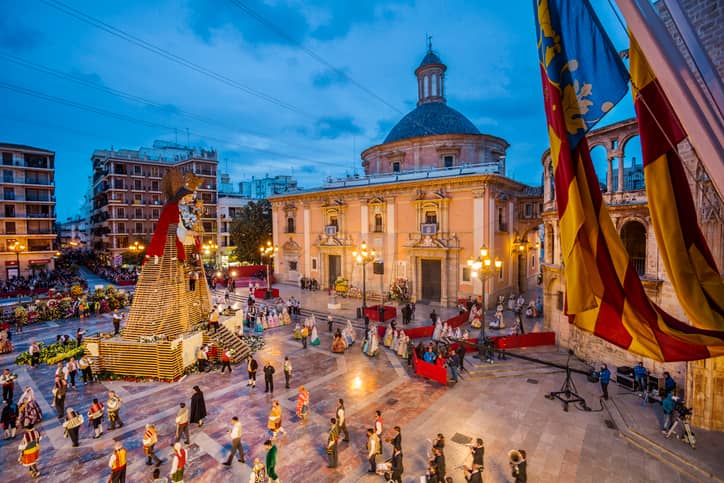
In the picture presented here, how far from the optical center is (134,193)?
5059 cm

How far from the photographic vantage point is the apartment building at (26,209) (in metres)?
39.1

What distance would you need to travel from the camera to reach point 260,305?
1015 inches

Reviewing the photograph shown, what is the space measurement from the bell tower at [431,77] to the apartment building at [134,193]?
31.5 m

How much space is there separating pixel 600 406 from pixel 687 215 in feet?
33.6

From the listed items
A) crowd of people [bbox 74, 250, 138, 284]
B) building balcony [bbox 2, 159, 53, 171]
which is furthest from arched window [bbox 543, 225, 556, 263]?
building balcony [bbox 2, 159, 53, 171]

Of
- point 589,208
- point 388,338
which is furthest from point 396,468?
point 388,338

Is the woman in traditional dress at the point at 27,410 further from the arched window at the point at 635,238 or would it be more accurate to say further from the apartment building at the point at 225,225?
the apartment building at the point at 225,225

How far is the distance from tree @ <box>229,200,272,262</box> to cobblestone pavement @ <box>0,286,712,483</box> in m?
26.7

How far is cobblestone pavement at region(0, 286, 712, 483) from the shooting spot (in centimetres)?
829

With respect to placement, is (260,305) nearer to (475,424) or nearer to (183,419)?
(183,419)

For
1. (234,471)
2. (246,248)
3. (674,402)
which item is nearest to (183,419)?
(234,471)

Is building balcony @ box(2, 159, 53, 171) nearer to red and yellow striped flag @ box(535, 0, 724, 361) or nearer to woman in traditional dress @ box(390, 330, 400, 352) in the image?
woman in traditional dress @ box(390, 330, 400, 352)

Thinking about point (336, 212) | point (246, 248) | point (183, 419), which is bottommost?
point (183, 419)

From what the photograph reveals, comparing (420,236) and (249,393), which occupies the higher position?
(420,236)
